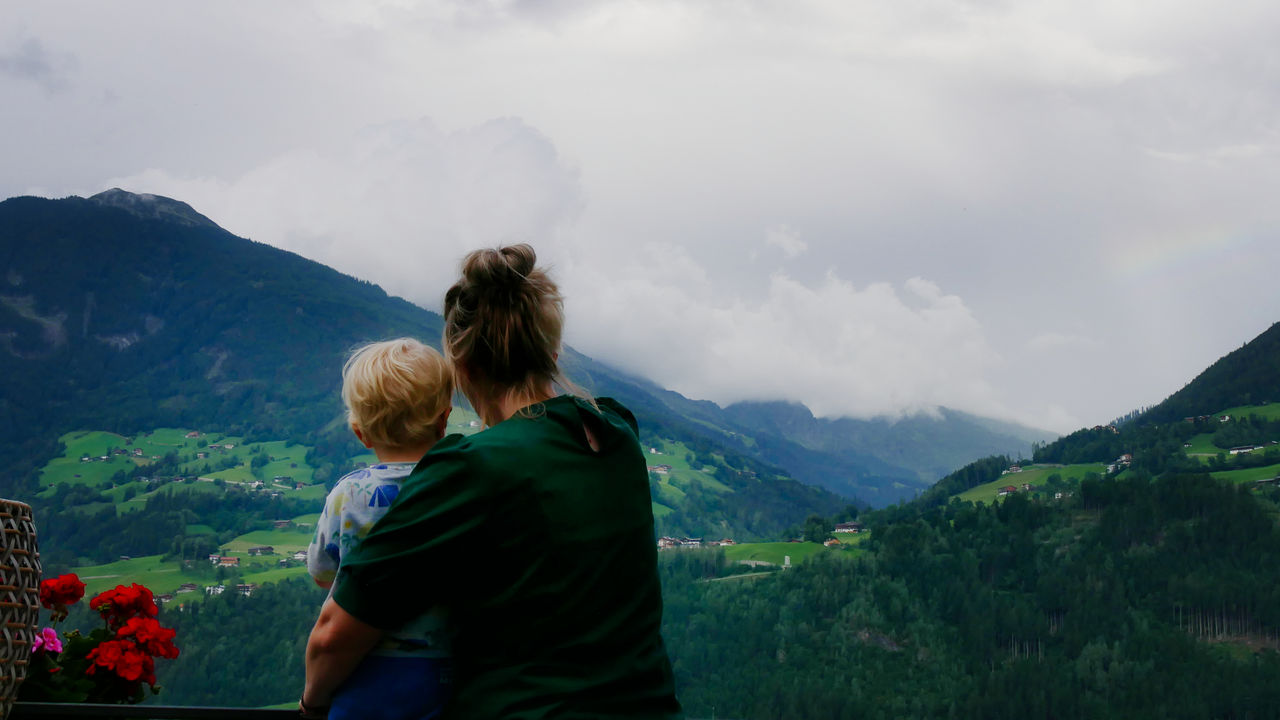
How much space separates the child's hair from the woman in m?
0.37

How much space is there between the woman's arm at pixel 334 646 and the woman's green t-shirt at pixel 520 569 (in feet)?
0.09

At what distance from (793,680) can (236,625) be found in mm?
37017

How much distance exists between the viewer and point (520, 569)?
1188mm

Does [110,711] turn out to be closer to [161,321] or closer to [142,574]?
[142,574]

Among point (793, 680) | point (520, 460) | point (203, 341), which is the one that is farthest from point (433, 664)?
point (203, 341)

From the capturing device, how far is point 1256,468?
62.8 meters

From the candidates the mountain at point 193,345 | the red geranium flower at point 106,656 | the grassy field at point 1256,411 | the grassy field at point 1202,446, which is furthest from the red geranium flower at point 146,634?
the mountain at point 193,345

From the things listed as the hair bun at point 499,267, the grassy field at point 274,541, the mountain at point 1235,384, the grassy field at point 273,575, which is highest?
the mountain at point 1235,384

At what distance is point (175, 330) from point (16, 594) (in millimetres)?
165243

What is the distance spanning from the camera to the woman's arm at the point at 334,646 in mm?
1255

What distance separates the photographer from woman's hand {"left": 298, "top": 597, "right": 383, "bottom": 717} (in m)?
1.25

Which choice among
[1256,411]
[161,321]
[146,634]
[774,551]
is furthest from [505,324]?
[161,321]

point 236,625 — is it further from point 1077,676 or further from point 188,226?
point 188,226

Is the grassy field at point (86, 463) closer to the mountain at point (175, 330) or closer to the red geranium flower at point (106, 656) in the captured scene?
the mountain at point (175, 330)
